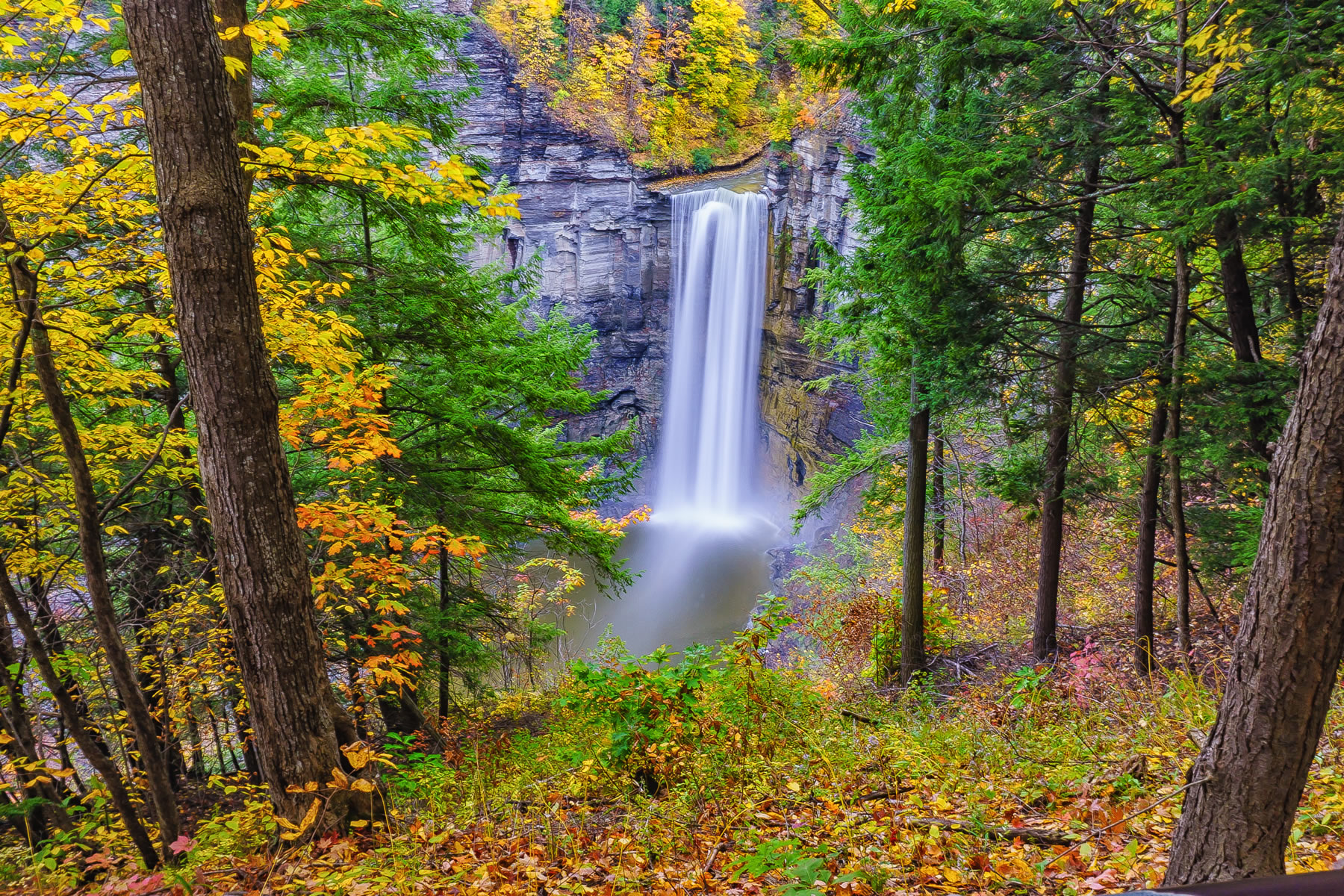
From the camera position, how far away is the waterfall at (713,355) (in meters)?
24.6

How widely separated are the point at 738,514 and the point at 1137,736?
22.1 meters

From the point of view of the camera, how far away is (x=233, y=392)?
270 cm

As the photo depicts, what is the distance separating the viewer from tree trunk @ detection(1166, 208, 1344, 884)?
190cm

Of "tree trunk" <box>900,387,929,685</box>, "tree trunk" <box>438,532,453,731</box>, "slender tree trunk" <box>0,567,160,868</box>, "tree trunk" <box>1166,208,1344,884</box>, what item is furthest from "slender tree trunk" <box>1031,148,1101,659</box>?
"slender tree trunk" <box>0,567,160,868</box>

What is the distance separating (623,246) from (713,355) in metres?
5.53

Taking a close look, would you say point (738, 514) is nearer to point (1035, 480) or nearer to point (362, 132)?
point (1035, 480)

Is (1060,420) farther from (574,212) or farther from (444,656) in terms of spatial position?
(574,212)

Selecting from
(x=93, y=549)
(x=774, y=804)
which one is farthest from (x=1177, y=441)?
(x=93, y=549)

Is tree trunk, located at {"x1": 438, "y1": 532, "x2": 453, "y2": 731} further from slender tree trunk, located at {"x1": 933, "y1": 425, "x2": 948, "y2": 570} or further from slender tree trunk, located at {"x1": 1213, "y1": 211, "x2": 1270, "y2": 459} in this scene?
slender tree trunk, located at {"x1": 933, "y1": 425, "x2": 948, "y2": 570}

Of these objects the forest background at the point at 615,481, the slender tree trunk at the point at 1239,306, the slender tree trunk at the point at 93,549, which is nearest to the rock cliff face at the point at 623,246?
the forest background at the point at 615,481

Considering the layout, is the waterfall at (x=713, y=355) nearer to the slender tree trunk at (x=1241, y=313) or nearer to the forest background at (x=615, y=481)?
→ the forest background at (x=615, y=481)

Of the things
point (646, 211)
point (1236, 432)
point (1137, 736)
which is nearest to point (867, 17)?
point (1236, 432)

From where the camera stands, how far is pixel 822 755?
387cm

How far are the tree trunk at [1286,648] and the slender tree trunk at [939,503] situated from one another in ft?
26.5
